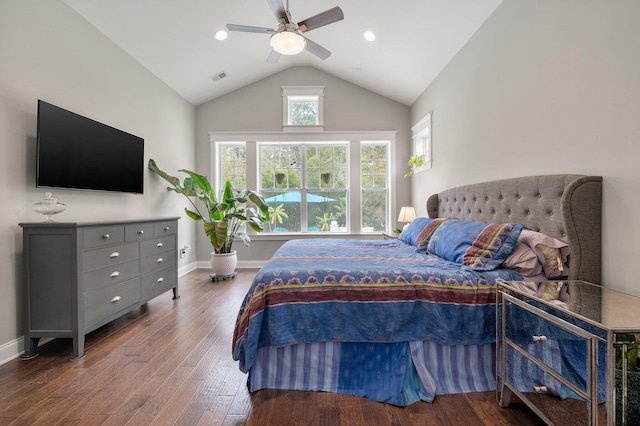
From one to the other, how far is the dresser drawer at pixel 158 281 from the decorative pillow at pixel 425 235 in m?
2.64

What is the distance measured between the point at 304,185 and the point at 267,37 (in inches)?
90.5

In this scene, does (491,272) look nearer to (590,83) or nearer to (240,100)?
(590,83)

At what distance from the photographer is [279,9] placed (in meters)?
2.28

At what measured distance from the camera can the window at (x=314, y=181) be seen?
501 centimetres

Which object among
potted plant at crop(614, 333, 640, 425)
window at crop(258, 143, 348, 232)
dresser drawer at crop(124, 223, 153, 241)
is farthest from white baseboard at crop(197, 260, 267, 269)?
potted plant at crop(614, 333, 640, 425)

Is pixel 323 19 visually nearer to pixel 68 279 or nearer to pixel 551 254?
pixel 551 254

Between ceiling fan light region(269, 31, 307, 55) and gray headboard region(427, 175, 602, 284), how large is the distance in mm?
2060

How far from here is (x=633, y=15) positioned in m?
1.40

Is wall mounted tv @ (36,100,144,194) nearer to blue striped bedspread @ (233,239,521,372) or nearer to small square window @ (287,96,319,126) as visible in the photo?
blue striped bedspread @ (233,239,521,372)

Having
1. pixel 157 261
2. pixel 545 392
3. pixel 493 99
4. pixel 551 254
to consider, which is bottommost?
pixel 545 392

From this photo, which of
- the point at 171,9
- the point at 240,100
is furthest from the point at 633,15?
the point at 240,100

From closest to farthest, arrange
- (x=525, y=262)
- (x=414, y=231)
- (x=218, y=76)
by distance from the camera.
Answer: (x=525, y=262)
(x=414, y=231)
(x=218, y=76)

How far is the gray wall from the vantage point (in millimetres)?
4891

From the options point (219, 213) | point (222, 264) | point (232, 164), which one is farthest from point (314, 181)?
point (222, 264)
